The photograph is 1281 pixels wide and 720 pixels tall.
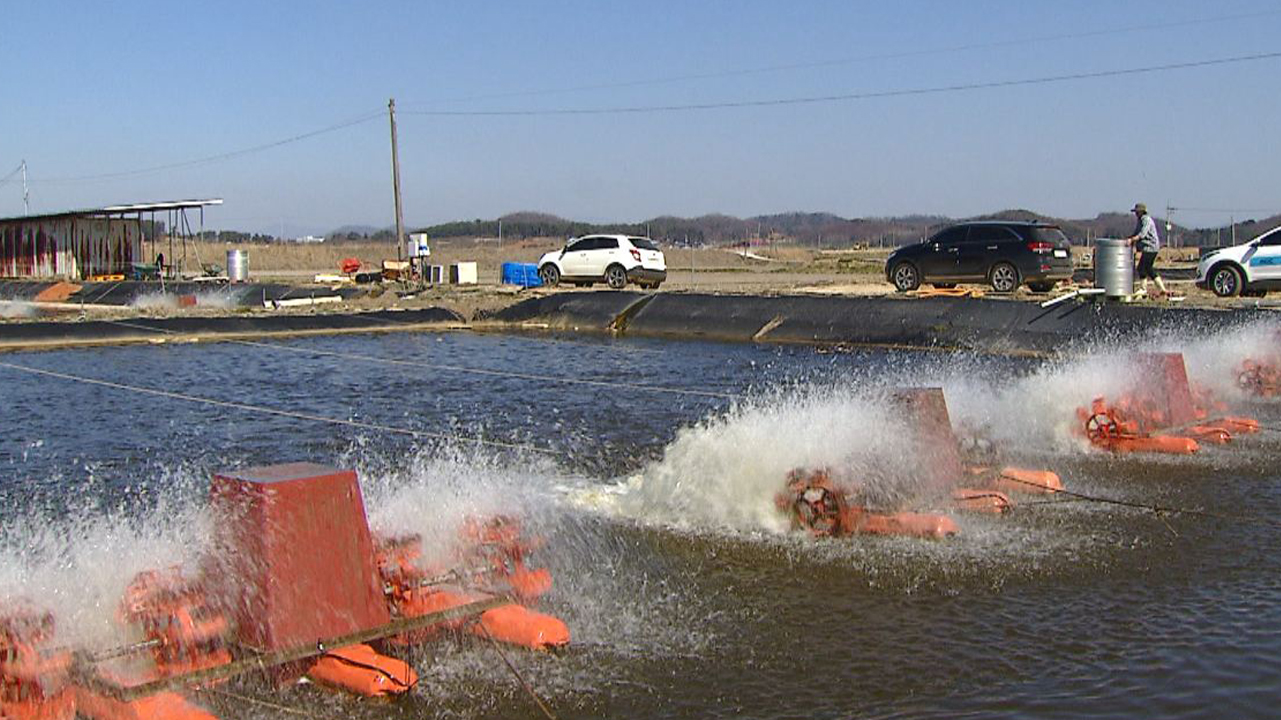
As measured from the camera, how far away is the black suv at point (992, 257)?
31562 millimetres

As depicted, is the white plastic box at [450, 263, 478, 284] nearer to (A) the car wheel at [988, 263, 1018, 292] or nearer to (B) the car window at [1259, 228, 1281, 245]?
(A) the car wheel at [988, 263, 1018, 292]

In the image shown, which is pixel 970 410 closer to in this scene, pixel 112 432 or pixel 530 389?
pixel 530 389

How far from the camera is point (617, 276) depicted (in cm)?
4394

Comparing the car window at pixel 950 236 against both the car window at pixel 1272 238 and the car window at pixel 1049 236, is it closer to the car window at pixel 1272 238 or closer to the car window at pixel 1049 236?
the car window at pixel 1049 236

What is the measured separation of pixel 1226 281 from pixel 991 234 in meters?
5.49

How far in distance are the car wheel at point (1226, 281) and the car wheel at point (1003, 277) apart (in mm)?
4394

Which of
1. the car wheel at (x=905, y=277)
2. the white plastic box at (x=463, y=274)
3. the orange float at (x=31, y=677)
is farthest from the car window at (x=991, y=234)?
the orange float at (x=31, y=677)

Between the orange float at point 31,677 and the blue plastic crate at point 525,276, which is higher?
the blue plastic crate at point 525,276

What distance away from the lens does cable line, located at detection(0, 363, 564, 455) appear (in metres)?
14.7

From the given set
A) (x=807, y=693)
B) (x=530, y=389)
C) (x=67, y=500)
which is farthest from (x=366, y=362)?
(x=807, y=693)

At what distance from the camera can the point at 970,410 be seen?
14.6 metres

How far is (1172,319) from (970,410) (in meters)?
10.1

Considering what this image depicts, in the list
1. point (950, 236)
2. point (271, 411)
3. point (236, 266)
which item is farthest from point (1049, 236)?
point (236, 266)

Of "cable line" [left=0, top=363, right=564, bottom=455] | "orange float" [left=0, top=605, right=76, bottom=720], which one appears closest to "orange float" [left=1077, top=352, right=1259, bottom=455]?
"cable line" [left=0, top=363, right=564, bottom=455]
